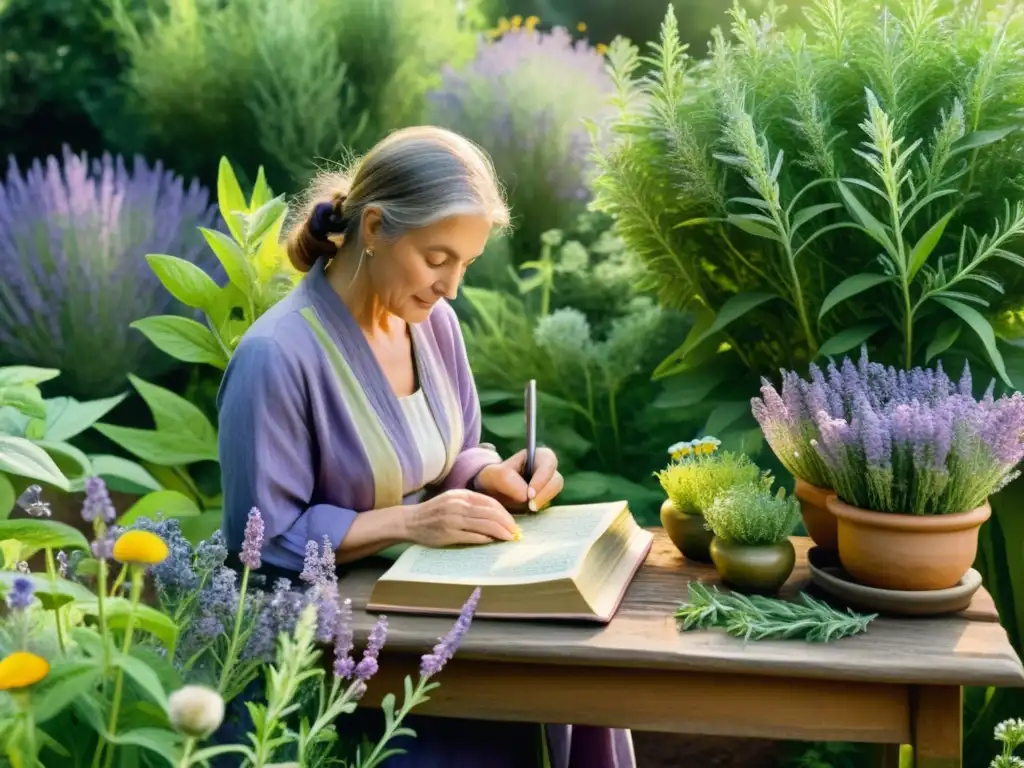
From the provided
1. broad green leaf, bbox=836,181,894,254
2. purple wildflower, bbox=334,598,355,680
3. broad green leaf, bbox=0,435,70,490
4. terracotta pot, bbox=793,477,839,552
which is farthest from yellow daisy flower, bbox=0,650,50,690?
broad green leaf, bbox=836,181,894,254

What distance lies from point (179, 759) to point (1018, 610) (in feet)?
5.36

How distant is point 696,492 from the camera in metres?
1.55

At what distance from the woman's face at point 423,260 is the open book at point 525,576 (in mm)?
371

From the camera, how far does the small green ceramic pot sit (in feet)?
4.55

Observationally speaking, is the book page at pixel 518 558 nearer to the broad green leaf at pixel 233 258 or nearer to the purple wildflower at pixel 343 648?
the purple wildflower at pixel 343 648

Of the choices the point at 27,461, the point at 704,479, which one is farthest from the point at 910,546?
the point at 27,461

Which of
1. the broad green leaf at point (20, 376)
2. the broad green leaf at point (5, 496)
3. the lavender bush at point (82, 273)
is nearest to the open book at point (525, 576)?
the broad green leaf at point (20, 376)

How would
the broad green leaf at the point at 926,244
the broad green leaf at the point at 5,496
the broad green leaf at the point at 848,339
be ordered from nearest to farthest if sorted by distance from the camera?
1. the broad green leaf at the point at 926,244
2. the broad green leaf at the point at 848,339
3. the broad green leaf at the point at 5,496

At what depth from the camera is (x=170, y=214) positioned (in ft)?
8.71

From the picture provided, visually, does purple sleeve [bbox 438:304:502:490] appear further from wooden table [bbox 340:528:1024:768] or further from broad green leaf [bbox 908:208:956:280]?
broad green leaf [bbox 908:208:956:280]

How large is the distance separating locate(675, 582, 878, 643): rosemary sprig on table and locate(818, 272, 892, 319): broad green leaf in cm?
52

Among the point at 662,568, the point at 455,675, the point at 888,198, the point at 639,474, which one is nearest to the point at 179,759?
the point at 455,675

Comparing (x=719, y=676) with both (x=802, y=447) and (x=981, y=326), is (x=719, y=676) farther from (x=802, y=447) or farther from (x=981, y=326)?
(x=981, y=326)

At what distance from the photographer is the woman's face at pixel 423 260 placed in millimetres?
1543
